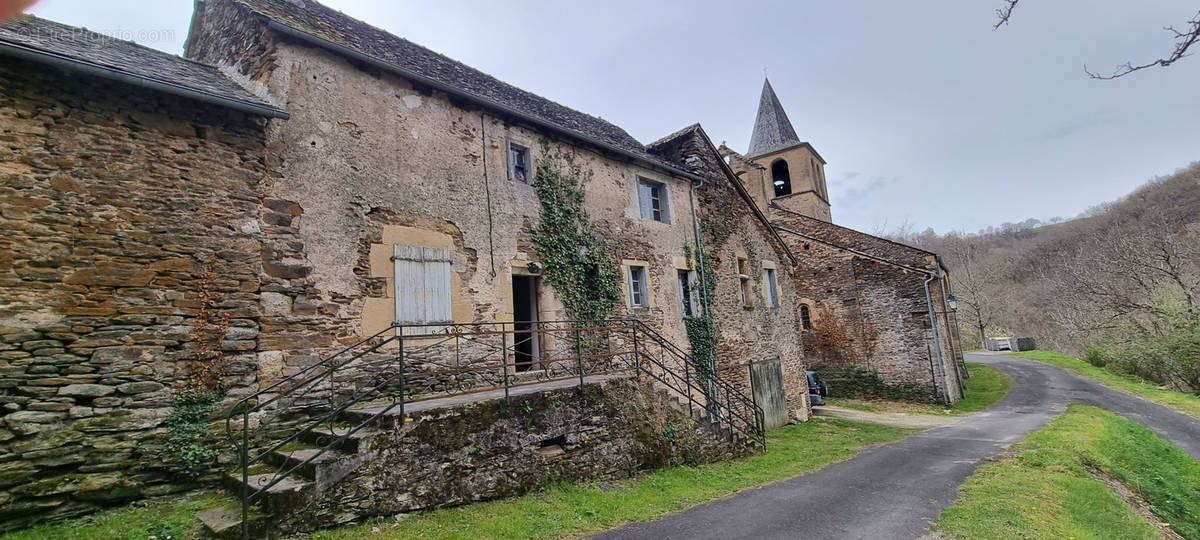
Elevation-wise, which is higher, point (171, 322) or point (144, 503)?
point (171, 322)

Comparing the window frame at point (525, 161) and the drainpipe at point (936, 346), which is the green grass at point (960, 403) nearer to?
the drainpipe at point (936, 346)

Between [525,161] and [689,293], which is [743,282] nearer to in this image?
[689,293]

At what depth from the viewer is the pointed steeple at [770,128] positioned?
97.3 ft

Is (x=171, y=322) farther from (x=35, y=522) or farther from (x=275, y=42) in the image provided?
(x=275, y=42)

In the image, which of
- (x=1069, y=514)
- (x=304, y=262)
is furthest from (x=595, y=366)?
(x=1069, y=514)

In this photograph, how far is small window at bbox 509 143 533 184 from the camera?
409 inches

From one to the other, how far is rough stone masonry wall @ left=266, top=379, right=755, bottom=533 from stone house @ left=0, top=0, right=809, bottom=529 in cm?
17

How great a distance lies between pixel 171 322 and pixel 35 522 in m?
2.16

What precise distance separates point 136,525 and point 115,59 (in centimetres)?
556

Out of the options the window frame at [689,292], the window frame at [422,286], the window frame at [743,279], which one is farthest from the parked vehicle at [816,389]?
the window frame at [422,286]

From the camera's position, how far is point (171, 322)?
593cm

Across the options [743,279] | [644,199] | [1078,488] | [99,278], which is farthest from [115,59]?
[1078,488]

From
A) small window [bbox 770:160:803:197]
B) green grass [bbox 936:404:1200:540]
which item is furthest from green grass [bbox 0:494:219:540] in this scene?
small window [bbox 770:160:803:197]

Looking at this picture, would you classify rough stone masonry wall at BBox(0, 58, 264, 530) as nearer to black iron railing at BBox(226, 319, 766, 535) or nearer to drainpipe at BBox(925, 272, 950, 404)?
black iron railing at BBox(226, 319, 766, 535)
